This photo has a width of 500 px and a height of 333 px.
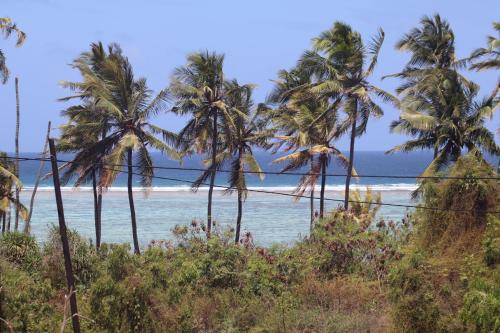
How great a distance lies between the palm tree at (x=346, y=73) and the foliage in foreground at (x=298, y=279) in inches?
343

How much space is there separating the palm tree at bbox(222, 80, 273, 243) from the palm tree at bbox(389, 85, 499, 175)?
281 inches

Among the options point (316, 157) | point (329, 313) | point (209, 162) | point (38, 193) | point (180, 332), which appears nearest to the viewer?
point (180, 332)

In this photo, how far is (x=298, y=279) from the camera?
17.6m

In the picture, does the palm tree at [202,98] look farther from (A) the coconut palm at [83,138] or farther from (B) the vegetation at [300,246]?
(A) the coconut palm at [83,138]

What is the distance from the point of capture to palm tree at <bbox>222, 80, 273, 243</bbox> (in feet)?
102

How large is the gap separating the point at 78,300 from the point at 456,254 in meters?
8.78

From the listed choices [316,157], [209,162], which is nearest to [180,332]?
[316,157]

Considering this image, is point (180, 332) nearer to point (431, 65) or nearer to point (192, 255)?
point (192, 255)

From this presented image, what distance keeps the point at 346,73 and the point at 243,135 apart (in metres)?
6.22

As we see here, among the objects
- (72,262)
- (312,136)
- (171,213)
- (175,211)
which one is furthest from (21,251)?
(175,211)

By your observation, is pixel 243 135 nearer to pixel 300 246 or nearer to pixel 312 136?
pixel 312 136

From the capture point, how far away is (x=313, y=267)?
719 inches

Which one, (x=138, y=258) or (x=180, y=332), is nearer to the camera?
(x=180, y=332)

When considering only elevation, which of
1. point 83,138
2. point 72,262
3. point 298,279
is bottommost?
point 298,279
